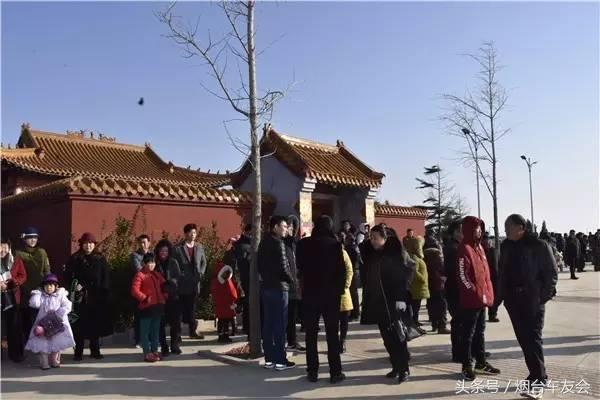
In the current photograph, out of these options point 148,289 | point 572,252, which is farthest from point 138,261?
point 572,252

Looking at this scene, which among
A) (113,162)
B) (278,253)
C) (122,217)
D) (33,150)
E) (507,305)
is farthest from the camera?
(113,162)

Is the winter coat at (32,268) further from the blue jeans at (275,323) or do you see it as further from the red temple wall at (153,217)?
the blue jeans at (275,323)

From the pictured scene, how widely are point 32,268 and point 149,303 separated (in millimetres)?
1737

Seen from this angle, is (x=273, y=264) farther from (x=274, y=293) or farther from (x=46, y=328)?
(x=46, y=328)

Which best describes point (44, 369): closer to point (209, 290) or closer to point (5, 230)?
point (209, 290)

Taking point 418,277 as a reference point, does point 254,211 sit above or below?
above

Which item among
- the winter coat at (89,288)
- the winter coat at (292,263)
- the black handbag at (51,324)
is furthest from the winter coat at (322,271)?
the black handbag at (51,324)

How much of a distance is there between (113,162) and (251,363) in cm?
1616

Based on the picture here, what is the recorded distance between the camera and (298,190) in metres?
11.4

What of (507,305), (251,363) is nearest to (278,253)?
(251,363)

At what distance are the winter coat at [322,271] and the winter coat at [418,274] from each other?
296 centimetres

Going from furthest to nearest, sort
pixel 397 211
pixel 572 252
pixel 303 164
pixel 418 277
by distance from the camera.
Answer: pixel 572 252 → pixel 397 211 → pixel 303 164 → pixel 418 277

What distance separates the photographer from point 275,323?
636 centimetres

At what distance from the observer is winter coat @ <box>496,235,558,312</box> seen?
523cm
